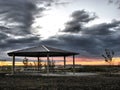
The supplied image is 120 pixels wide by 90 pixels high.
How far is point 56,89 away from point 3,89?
2849mm

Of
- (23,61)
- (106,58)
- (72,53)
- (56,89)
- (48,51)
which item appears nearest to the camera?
(56,89)

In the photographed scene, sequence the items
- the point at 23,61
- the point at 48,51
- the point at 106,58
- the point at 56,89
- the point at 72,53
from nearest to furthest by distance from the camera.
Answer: the point at 56,89, the point at 48,51, the point at 72,53, the point at 106,58, the point at 23,61

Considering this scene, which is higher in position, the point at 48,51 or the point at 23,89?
the point at 48,51

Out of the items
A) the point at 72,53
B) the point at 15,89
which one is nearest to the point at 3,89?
the point at 15,89

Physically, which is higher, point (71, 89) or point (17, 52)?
point (17, 52)

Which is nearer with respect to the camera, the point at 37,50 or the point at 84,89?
the point at 84,89

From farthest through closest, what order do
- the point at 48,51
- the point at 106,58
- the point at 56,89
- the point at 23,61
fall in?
the point at 23,61, the point at 106,58, the point at 48,51, the point at 56,89

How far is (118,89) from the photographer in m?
17.9

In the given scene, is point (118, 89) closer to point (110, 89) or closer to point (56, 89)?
point (110, 89)

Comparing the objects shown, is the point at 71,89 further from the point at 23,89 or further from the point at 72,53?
the point at 72,53

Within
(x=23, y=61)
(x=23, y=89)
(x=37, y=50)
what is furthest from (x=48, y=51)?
(x=23, y=61)

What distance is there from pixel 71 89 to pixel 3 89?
3642 millimetres

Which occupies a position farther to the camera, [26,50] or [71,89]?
[26,50]

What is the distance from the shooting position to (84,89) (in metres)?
18.3
